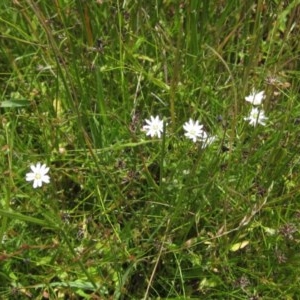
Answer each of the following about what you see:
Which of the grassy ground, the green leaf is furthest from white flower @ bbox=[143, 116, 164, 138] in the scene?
the green leaf

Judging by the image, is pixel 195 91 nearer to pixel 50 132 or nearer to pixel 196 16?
pixel 196 16

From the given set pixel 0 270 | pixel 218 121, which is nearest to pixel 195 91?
pixel 218 121

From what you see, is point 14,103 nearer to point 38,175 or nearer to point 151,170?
point 38,175

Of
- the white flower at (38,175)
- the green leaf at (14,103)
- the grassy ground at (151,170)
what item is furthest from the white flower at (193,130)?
the green leaf at (14,103)

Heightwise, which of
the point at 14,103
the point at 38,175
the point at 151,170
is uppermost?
the point at 14,103

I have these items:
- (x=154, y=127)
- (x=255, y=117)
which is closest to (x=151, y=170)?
(x=154, y=127)

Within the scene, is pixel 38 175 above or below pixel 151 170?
below

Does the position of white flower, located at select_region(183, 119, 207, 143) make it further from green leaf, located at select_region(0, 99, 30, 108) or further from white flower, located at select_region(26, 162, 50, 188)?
green leaf, located at select_region(0, 99, 30, 108)
